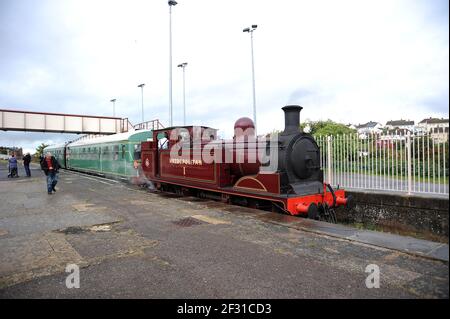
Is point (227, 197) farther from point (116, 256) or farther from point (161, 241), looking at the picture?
point (116, 256)

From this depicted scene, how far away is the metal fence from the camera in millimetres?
7305

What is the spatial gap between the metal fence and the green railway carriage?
955 centimetres

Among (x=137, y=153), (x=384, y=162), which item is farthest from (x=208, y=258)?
(x=137, y=153)

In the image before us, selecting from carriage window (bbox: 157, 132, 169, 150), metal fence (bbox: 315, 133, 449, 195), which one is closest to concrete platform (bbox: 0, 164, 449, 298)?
metal fence (bbox: 315, 133, 449, 195)

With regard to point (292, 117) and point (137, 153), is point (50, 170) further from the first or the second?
point (292, 117)

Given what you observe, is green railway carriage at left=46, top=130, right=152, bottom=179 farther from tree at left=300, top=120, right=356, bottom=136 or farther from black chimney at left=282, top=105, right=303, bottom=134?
tree at left=300, top=120, right=356, bottom=136

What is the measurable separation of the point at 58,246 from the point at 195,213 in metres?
3.25

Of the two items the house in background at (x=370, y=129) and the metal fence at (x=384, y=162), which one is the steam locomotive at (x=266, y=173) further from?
the house in background at (x=370, y=129)

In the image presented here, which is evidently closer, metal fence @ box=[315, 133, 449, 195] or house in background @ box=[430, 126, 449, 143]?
house in background @ box=[430, 126, 449, 143]

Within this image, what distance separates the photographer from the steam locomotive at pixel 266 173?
7.20 meters

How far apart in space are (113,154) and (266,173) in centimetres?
1323

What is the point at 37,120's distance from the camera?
97.8 feet

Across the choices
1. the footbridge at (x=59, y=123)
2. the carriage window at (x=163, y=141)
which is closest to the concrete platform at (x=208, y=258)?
the carriage window at (x=163, y=141)

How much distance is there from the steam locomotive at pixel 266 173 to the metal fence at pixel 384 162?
3.18 feet
